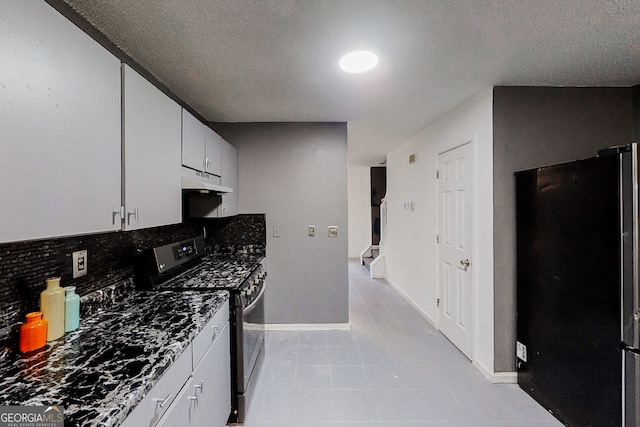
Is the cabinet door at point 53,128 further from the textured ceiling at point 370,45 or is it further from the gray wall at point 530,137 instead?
the gray wall at point 530,137

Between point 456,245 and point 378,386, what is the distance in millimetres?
1492

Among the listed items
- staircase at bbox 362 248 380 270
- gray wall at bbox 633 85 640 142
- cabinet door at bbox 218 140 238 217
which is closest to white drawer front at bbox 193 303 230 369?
cabinet door at bbox 218 140 238 217

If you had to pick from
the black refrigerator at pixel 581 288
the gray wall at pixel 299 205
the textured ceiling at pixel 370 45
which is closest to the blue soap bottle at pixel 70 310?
the textured ceiling at pixel 370 45

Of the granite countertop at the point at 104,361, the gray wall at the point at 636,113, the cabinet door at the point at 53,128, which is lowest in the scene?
the granite countertop at the point at 104,361

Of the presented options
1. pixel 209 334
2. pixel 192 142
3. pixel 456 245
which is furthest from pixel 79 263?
pixel 456 245

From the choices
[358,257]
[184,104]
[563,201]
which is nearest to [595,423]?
[563,201]

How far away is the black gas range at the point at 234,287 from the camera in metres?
1.88

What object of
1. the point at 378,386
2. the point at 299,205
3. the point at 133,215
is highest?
the point at 299,205

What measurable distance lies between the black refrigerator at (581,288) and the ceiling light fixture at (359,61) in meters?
1.39

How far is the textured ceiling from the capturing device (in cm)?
139

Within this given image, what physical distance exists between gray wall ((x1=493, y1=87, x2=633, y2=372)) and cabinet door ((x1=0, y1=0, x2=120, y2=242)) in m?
2.51

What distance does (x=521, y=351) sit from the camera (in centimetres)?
222

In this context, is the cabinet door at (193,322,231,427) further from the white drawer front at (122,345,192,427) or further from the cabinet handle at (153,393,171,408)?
the cabinet handle at (153,393,171,408)

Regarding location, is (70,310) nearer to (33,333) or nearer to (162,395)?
(33,333)
